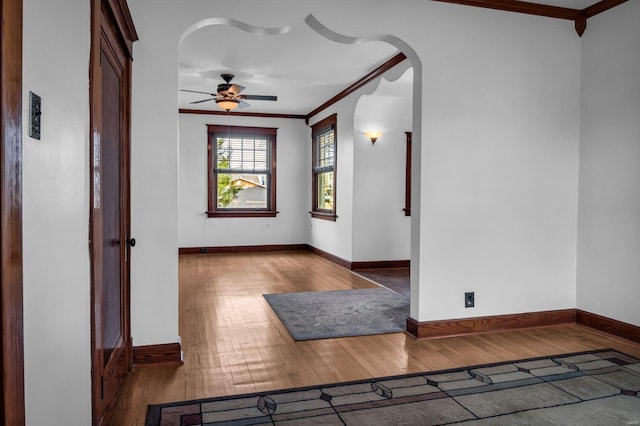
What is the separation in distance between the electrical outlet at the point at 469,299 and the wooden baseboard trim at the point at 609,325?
1.03 meters

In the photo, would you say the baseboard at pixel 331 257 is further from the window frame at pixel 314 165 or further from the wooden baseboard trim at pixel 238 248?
the window frame at pixel 314 165

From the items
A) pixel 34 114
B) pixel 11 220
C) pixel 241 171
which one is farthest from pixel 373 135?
pixel 11 220

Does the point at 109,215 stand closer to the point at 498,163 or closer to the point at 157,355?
the point at 157,355

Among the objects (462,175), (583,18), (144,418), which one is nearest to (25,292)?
(144,418)

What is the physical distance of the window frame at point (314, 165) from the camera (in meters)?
7.40

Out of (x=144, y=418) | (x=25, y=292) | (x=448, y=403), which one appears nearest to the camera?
(x=25, y=292)

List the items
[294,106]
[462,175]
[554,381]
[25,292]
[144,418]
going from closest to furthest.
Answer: [25,292] < [144,418] < [554,381] < [462,175] < [294,106]

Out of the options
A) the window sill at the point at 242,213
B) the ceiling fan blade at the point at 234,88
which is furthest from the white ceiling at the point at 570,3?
the window sill at the point at 242,213

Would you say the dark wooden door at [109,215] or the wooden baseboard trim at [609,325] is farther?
the wooden baseboard trim at [609,325]

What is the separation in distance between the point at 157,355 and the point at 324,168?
5.44 m

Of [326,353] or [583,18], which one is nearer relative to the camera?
[326,353]

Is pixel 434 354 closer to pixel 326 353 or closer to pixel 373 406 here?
pixel 326 353

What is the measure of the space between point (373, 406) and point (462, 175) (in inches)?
79.0

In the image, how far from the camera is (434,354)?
3.21 metres
